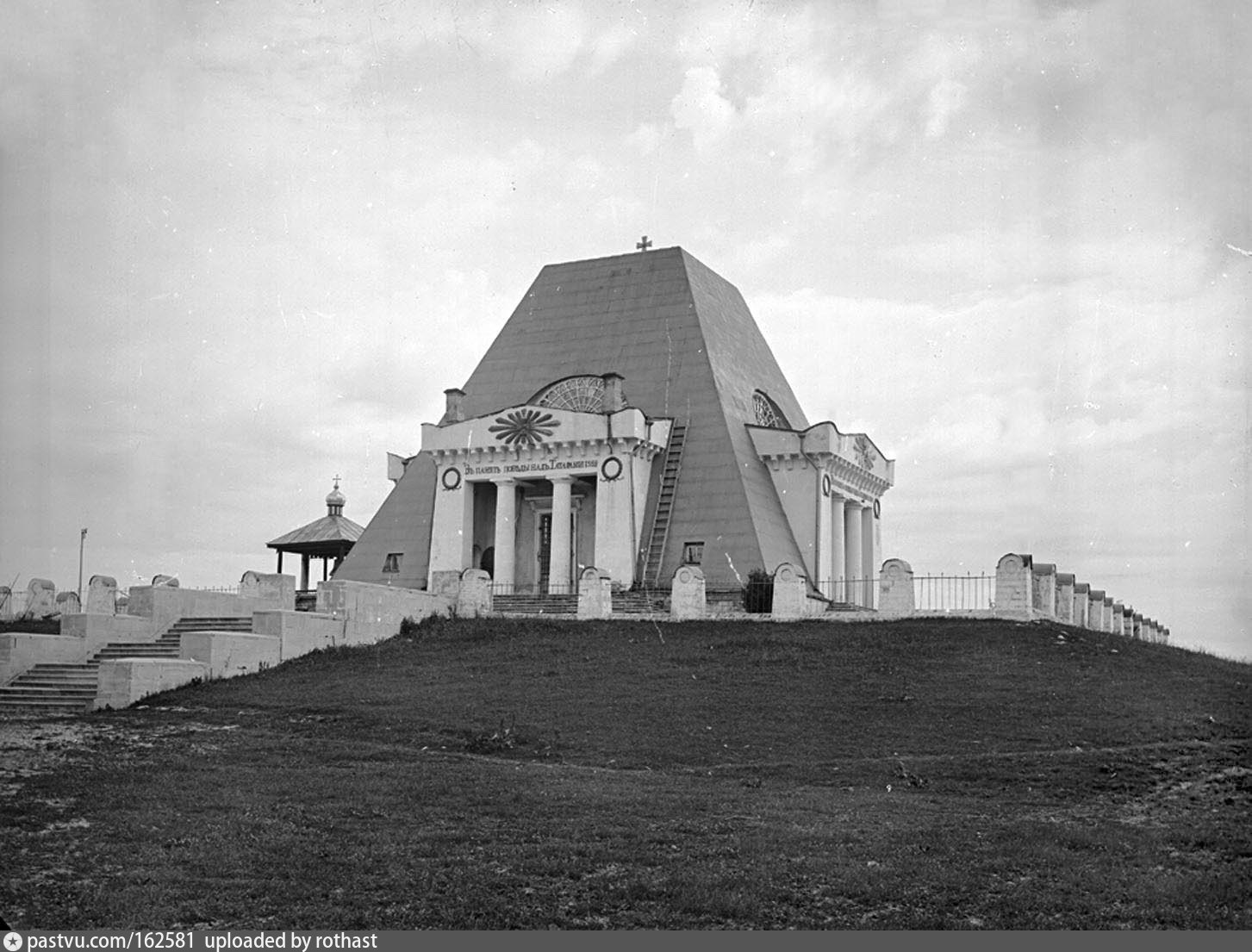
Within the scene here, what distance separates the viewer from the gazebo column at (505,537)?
31.2m

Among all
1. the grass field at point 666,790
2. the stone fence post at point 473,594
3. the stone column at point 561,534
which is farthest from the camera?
the stone column at point 561,534

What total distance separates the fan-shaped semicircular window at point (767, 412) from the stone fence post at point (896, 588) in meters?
11.1

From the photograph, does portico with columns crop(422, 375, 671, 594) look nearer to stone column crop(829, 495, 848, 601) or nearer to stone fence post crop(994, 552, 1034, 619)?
stone column crop(829, 495, 848, 601)

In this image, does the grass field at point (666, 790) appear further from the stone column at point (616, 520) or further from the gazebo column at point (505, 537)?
the gazebo column at point (505, 537)

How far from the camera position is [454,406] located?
33844mm

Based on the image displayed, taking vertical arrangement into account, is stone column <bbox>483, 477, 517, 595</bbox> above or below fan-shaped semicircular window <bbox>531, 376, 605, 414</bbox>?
below

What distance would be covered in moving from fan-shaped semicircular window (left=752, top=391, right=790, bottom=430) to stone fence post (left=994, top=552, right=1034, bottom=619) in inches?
488

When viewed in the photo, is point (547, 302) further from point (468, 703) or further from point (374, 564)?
point (468, 703)

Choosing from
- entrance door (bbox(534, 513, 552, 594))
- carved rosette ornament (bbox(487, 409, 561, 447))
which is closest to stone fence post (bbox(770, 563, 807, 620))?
carved rosette ornament (bbox(487, 409, 561, 447))

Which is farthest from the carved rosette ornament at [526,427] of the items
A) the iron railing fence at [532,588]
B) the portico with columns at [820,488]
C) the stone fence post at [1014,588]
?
the stone fence post at [1014,588]

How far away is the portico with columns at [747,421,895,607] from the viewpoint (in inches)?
1236

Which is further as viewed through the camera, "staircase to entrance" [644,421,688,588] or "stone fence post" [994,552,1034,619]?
"staircase to entrance" [644,421,688,588]

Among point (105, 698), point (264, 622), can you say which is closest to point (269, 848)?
point (105, 698)

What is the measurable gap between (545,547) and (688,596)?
9.20m
